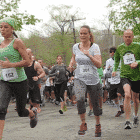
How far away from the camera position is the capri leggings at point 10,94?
3746 millimetres

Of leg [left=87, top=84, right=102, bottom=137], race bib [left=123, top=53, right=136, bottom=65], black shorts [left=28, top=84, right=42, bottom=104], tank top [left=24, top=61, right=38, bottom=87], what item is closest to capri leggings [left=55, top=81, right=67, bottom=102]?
black shorts [left=28, top=84, right=42, bottom=104]

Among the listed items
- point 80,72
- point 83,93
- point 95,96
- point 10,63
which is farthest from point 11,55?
point 95,96

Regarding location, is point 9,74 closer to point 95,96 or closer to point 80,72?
point 80,72

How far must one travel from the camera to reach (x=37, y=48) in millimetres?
51125

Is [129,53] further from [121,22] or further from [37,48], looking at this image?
[37,48]

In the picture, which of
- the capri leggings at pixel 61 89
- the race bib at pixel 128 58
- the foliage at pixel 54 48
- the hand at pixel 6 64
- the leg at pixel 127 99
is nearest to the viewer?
the hand at pixel 6 64

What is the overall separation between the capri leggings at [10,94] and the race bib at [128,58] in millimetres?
2283

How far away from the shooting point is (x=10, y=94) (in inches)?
154

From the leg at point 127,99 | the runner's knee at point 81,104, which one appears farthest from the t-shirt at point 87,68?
the leg at point 127,99

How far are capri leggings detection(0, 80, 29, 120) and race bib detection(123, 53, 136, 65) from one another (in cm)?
228

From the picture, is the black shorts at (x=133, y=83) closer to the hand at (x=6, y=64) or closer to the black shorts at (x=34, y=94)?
the hand at (x=6, y=64)

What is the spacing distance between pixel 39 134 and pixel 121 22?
664 inches

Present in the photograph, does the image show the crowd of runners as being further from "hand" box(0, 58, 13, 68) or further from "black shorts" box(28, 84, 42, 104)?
"black shorts" box(28, 84, 42, 104)

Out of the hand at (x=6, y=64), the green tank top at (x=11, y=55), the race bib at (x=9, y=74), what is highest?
the green tank top at (x=11, y=55)
